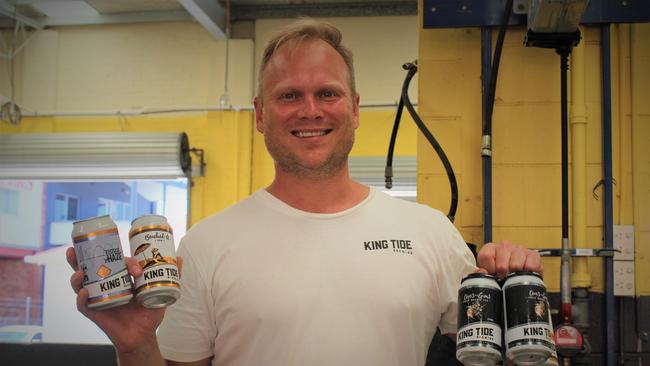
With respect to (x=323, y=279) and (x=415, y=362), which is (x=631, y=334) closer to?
(x=415, y=362)

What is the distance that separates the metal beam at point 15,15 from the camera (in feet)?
19.1

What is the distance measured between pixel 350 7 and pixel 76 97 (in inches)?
115

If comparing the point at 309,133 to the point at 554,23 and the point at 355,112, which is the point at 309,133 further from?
the point at 554,23

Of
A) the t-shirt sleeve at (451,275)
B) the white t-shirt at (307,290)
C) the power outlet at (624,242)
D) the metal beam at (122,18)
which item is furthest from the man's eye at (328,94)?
the metal beam at (122,18)

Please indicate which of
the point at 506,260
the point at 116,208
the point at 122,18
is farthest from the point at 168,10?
the point at 506,260

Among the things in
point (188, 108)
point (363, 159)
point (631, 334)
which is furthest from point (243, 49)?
point (631, 334)

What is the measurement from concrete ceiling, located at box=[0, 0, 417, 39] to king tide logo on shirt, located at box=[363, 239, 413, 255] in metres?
4.58

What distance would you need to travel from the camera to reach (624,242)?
2.22 metres

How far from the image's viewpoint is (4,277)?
20.1ft

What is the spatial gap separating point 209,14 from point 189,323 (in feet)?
14.6

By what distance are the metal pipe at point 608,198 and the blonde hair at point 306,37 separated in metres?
1.05

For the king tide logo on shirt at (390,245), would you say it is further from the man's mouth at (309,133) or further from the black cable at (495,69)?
the black cable at (495,69)

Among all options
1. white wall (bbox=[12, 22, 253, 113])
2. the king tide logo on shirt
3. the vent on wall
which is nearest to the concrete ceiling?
white wall (bbox=[12, 22, 253, 113])

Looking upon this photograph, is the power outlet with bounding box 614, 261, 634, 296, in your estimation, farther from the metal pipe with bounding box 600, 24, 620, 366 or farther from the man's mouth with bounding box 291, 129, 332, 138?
the man's mouth with bounding box 291, 129, 332, 138
